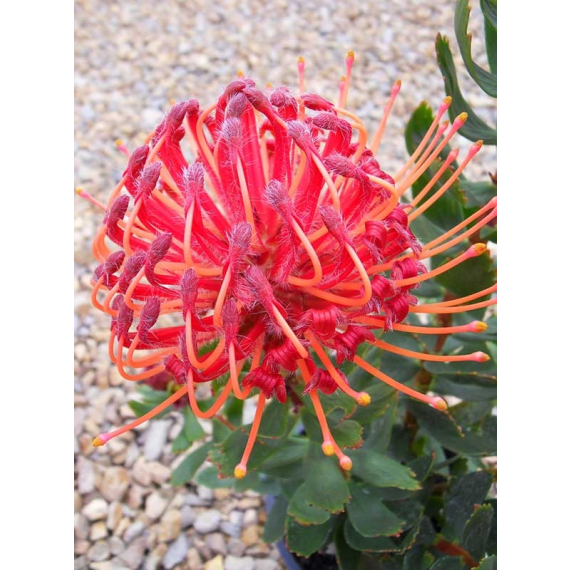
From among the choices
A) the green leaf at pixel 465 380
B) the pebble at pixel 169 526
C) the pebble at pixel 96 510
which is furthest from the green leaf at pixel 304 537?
the pebble at pixel 96 510

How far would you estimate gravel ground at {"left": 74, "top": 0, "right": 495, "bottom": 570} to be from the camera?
4.50 ft

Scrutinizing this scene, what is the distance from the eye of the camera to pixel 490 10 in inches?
30.3

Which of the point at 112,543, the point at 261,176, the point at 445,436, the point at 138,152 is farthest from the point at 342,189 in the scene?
the point at 112,543

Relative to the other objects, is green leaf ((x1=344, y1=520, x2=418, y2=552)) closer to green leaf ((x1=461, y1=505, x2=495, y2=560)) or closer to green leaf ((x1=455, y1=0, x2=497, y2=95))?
green leaf ((x1=461, y1=505, x2=495, y2=560))

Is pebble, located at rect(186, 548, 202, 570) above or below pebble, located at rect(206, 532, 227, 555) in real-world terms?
below

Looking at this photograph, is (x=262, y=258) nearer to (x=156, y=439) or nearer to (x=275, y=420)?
(x=275, y=420)

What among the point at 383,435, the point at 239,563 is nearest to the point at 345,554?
the point at 383,435

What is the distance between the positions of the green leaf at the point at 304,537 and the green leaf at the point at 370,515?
0.07 meters

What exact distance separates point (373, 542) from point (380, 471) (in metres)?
0.13

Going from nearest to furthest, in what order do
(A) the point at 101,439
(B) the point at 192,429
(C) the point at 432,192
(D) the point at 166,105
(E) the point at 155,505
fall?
(A) the point at 101,439 < (C) the point at 432,192 < (B) the point at 192,429 < (E) the point at 155,505 < (D) the point at 166,105

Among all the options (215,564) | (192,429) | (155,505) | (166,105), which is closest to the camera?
(192,429)

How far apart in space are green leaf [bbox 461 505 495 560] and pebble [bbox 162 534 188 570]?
27.5 inches

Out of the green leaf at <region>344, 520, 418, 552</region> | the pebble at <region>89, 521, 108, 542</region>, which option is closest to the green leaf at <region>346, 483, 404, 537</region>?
the green leaf at <region>344, 520, 418, 552</region>

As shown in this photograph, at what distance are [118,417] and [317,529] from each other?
0.83 m
